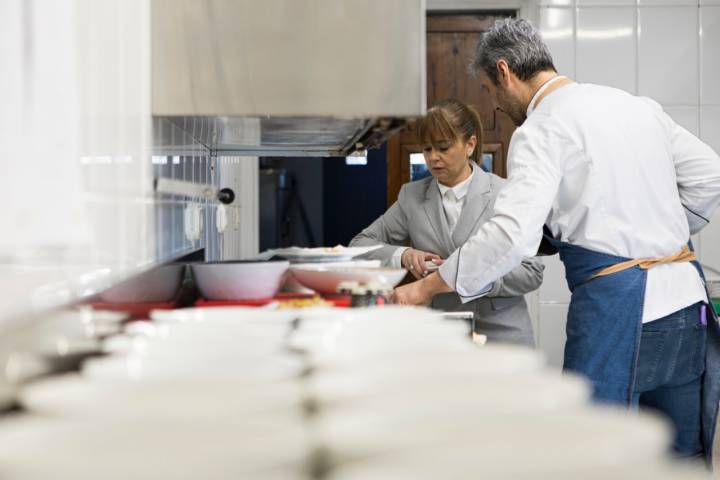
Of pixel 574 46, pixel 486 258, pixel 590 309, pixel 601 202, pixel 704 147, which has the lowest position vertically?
pixel 590 309

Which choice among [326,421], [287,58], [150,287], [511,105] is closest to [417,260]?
[511,105]

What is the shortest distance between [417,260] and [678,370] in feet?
3.02

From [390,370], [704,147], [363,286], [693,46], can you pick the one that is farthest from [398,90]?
[693,46]

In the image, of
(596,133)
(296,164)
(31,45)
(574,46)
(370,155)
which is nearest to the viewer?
(31,45)

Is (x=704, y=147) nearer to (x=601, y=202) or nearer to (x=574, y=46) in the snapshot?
(x=601, y=202)

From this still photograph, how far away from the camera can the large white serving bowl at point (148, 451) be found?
1.50ft

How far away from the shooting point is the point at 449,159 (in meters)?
2.94

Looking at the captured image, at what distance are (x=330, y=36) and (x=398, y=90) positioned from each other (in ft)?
0.66

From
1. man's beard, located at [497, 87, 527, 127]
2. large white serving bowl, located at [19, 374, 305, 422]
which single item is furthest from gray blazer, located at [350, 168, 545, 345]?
large white serving bowl, located at [19, 374, 305, 422]

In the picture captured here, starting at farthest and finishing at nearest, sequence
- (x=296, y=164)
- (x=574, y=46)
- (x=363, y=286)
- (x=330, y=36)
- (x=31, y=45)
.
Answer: (x=296, y=164) → (x=574, y=46) → (x=330, y=36) → (x=363, y=286) → (x=31, y=45)

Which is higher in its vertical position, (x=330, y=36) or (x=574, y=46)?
(x=574, y=46)

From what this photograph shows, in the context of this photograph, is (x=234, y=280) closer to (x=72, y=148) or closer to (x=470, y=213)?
(x=72, y=148)

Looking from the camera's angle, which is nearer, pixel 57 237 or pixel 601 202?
pixel 57 237

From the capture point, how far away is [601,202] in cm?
215
